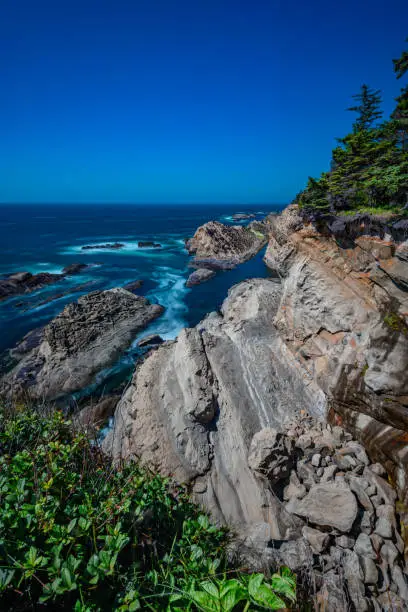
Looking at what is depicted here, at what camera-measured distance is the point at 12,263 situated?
41.1 m

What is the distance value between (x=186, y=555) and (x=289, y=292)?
9.86 meters

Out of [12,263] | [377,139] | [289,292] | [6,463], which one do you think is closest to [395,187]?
[289,292]

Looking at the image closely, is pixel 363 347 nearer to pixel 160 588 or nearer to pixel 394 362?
pixel 394 362

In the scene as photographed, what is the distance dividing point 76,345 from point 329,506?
16.1 metres

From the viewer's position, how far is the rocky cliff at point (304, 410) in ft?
21.0

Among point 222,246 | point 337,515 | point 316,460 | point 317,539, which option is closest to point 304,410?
point 316,460

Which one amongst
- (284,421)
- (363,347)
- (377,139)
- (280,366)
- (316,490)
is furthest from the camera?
(377,139)

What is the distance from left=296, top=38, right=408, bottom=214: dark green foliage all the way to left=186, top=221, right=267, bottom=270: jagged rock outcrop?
27.7 m

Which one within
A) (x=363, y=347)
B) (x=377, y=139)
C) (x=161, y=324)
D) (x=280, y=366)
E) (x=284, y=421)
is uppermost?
(x=377, y=139)

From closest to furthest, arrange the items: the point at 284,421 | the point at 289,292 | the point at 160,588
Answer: the point at 160,588, the point at 284,421, the point at 289,292

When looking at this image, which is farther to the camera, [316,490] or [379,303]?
[379,303]

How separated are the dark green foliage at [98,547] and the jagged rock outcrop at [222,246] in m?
38.1

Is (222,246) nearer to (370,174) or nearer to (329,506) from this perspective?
(370,174)

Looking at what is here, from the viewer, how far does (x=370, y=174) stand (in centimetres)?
1121
